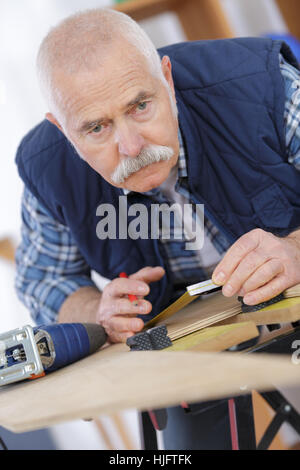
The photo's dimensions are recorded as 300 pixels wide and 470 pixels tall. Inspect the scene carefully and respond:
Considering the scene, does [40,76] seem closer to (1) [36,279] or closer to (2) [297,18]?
(1) [36,279]

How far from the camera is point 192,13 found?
2938 millimetres

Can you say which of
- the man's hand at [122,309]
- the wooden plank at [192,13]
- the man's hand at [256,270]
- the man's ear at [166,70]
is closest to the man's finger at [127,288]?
the man's hand at [122,309]

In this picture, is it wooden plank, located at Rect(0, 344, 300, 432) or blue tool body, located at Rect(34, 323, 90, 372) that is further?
blue tool body, located at Rect(34, 323, 90, 372)

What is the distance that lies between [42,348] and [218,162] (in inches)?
27.7

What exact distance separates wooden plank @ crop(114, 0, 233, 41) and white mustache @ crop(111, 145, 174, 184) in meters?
1.66

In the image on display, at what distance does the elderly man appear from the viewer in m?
1.22

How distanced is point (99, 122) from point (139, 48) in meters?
0.18

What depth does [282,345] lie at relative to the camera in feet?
2.88

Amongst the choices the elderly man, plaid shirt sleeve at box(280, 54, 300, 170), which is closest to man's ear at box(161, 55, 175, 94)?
the elderly man

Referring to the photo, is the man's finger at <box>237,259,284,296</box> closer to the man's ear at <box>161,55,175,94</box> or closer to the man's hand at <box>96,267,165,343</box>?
the man's hand at <box>96,267,165,343</box>

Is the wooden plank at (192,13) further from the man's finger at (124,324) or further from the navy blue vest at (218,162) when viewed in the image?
the man's finger at (124,324)

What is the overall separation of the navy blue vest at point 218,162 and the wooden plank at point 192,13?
1279 millimetres

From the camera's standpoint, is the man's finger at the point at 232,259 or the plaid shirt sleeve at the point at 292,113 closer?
the man's finger at the point at 232,259

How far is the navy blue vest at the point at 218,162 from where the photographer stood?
1436 millimetres
